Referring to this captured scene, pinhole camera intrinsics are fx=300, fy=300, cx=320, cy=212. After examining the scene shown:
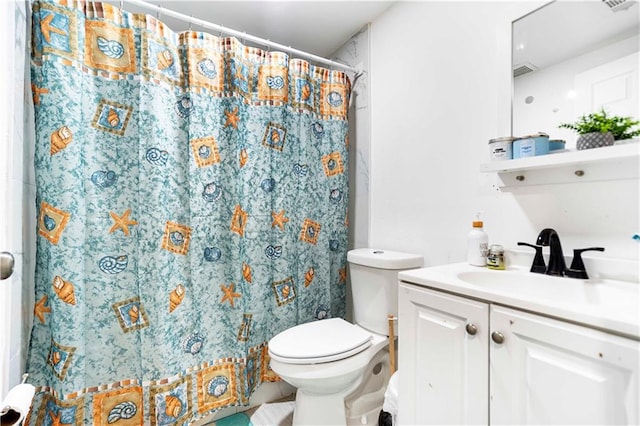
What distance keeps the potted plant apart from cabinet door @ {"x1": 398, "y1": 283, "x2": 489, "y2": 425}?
24.2 inches

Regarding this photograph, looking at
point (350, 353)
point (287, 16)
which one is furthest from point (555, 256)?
point (287, 16)

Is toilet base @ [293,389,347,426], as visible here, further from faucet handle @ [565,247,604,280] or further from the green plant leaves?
the green plant leaves

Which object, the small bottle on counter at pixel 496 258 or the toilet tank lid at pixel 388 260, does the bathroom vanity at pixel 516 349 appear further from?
the toilet tank lid at pixel 388 260

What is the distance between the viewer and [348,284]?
2074mm

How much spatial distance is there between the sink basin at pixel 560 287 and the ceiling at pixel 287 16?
157cm

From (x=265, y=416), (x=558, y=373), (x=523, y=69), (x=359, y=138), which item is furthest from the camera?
(x=359, y=138)

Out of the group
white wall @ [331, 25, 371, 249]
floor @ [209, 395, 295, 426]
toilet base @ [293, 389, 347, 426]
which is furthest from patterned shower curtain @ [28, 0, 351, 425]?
toilet base @ [293, 389, 347, 426]

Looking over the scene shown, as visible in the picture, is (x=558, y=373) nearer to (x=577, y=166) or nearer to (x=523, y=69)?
(x=577, y=166)

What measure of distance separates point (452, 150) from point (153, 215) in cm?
140

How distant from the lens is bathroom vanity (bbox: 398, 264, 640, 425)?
23.4 inches

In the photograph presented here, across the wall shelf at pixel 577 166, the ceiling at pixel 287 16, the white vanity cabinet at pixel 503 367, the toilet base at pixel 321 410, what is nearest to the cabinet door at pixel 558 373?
the white vanity cabinet at pixel 503 367

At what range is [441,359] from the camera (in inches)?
34.4

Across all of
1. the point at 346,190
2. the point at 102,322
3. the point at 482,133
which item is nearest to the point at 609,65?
the point at 482,133

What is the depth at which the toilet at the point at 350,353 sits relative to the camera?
1.28 m
